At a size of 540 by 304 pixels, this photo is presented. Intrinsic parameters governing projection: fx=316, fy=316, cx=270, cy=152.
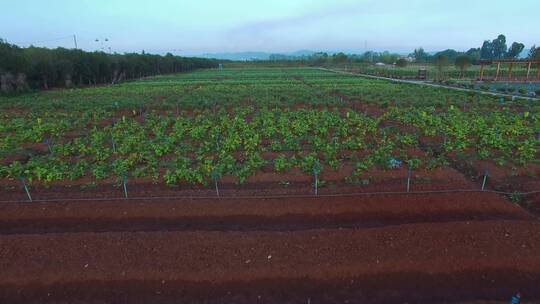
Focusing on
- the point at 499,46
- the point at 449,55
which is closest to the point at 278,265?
the point at 449,55

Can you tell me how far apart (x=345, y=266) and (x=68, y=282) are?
4470 millimetres

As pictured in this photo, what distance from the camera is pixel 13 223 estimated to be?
6910 mm

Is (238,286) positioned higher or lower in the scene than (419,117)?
lower

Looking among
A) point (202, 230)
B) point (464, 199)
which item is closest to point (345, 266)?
point (202, 230)

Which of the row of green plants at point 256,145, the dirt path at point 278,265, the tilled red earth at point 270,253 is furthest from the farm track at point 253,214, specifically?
the row of green plants at point 256,145

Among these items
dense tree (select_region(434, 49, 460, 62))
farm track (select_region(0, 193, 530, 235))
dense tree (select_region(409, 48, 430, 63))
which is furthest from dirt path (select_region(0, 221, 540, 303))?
dense tree (select_region(409, 48, 430, 63))

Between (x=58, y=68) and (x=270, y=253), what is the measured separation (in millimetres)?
39735

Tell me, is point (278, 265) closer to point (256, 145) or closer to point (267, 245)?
point (267, 245)

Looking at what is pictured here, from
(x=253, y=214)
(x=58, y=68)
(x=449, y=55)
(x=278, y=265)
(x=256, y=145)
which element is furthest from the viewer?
(x=449, y=55)

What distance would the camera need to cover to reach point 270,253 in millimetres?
5613

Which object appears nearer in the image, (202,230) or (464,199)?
(202,230)

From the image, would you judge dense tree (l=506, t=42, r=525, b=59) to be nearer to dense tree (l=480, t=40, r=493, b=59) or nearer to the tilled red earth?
dense tree (l=480, t=40, r=493, b=59)

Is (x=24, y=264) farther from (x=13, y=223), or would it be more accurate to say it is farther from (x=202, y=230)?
(x=202, y=230)

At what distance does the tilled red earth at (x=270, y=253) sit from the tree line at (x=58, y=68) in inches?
1167
